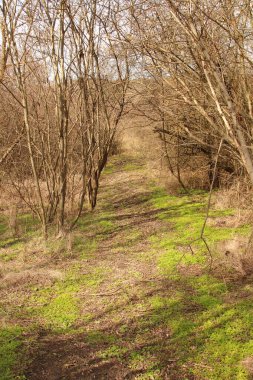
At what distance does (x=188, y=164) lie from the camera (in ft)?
34.5

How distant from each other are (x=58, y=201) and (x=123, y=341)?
425 cm

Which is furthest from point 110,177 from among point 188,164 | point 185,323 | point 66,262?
point 185,323

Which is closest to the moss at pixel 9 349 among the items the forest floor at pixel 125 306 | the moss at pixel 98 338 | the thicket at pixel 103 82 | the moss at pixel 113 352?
the forest floor at pixel 125 306

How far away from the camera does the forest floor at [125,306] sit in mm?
3330

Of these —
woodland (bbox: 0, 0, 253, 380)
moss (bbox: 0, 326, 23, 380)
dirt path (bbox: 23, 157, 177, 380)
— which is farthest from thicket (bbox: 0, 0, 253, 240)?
moss (bbox: 0, 326, 23, 380)

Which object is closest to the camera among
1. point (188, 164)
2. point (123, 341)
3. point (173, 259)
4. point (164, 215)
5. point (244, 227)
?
point (123, 341)

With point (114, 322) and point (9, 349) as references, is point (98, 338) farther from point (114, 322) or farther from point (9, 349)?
point (9, 349)

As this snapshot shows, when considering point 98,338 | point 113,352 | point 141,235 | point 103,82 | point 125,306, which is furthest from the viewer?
point 103,82

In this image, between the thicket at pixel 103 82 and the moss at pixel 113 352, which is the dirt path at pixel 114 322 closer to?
the moss at pixel 113 352

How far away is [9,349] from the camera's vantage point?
11.9 ft

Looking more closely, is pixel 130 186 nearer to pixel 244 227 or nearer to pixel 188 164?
pixel 188 164

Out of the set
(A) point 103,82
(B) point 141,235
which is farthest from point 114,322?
(A) point 103,82

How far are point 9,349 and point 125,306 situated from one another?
1376 mm

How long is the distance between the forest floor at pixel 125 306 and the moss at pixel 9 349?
0.03 feet
